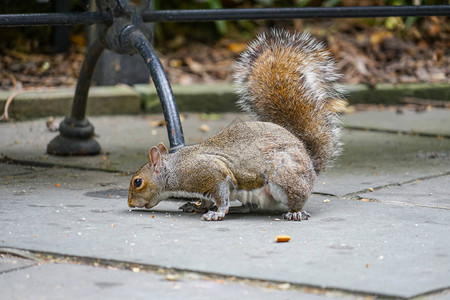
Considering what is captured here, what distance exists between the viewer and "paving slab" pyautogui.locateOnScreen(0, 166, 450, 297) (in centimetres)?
272

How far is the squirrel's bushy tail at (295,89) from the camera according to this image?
398 cm

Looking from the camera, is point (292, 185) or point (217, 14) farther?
point (217, 14)

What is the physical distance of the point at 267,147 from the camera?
364 cm

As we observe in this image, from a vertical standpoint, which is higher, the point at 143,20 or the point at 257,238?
the point at 143,20

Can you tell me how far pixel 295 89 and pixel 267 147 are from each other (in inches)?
19.8

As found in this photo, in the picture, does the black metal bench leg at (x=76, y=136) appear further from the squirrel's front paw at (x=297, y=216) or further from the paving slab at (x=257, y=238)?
the squirrel's front paw at (x=297, y=216)

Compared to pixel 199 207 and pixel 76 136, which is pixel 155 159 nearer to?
pixel 199 207

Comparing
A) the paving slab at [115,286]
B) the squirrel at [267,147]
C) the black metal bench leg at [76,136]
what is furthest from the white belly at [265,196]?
the black metal bench leg at [76,136]

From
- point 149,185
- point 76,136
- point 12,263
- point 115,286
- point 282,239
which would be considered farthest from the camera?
point 76,136

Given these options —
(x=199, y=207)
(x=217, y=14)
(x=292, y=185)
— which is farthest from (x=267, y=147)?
(x=217, y=14)

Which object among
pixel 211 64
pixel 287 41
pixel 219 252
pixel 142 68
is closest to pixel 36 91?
pixel 142 68

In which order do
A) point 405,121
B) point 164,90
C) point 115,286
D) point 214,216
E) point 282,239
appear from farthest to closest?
point 405,121
point 164,90
point 214,216
point 282,239
point 115,286

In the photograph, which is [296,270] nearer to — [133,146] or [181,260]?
[181,260]

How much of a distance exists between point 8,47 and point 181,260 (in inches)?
219
